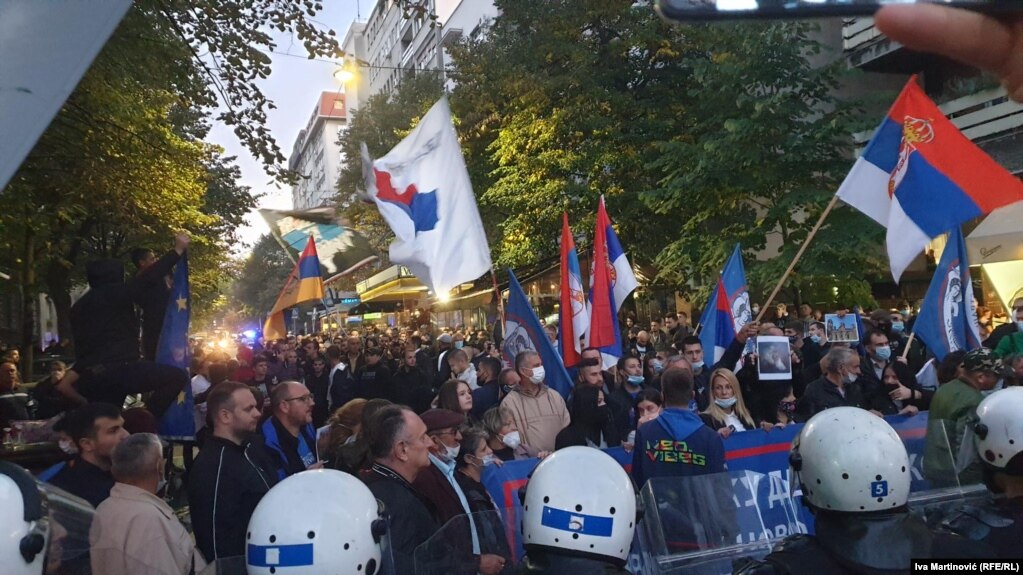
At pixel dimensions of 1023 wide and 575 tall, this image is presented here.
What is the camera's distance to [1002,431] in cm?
333

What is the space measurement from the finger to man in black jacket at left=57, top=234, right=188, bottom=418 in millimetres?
5126

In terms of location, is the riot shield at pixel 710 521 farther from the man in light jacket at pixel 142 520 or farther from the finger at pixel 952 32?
the finger at pixel 952 32

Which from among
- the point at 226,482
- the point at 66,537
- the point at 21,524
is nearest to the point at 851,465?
the point at 21,524

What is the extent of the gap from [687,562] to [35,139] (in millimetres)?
2782

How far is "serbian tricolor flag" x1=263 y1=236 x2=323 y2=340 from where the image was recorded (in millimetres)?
11680

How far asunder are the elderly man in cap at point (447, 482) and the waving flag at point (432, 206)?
8.78 feet

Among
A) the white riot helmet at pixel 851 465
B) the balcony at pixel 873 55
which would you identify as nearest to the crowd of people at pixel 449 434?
the white riot helmet at pixel 851 465

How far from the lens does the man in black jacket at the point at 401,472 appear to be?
3.55 meters

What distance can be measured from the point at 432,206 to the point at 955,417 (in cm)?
498

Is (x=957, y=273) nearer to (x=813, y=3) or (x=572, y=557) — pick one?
(x=572, y=557)

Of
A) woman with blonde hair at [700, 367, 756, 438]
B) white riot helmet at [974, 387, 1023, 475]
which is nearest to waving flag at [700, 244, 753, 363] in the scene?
woman with blonde hair at [700, 367, 756, 438]

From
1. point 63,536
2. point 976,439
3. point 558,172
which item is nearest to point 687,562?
point 976,439

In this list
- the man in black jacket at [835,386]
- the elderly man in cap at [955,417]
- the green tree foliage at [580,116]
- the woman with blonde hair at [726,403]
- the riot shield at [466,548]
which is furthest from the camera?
the green tree foliage at [580,116]

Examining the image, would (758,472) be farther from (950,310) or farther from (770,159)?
(770,159)
